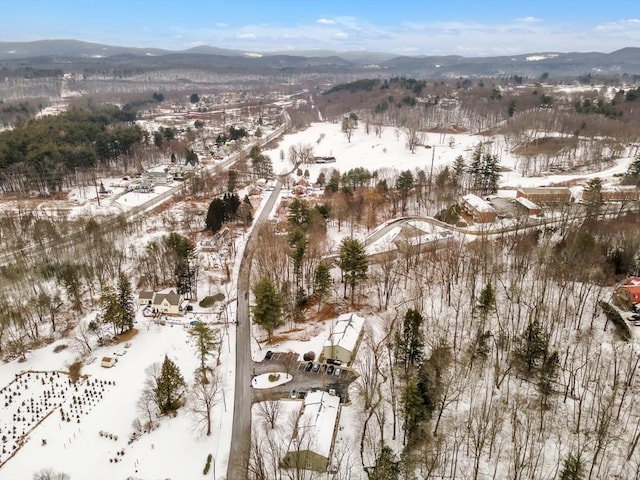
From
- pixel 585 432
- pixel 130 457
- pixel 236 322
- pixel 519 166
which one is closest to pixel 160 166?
pixel 236 322

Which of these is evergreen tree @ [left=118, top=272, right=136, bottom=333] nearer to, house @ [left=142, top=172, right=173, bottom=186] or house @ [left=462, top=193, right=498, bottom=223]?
house @ [left=462, top=193, right=498, bottom=223]

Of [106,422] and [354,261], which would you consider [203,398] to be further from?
[354,261]

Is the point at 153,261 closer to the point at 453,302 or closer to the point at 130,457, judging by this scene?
the point at 130,457

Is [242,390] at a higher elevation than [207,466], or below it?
higher

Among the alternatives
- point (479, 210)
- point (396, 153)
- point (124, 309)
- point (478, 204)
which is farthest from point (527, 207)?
point (396, 153)

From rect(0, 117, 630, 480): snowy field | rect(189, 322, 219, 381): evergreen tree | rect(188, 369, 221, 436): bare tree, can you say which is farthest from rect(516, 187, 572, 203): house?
rect(188, 369, 221, 436): bare tree

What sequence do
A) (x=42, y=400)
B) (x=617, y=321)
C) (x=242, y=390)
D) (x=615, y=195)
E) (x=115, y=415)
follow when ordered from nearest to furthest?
(x=115, y=415)
(x=42, y=400)
(x=242, y=390)
(x=617, y=321)
(x=615, y=195)
